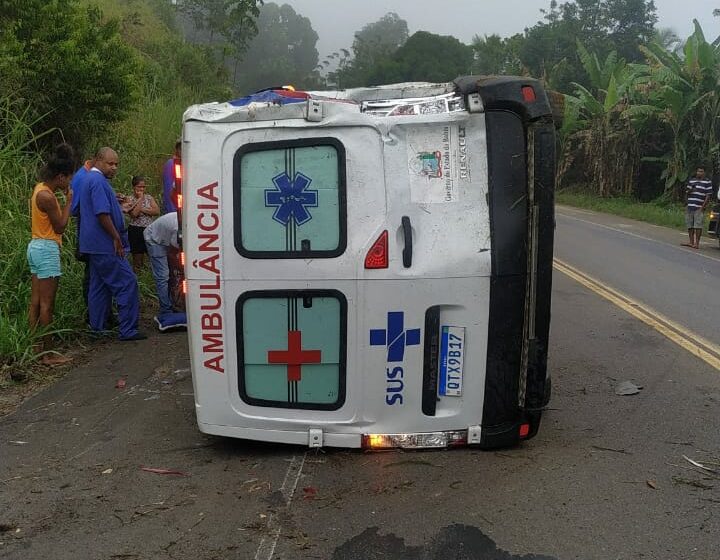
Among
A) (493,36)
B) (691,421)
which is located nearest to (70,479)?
(691,421)

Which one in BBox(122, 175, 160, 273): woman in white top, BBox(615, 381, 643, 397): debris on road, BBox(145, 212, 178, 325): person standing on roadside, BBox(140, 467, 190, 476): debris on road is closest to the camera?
BBox(140, 467, 190, 476): debris on road

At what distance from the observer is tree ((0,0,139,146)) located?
957 centimetres

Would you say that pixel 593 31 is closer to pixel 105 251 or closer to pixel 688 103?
pixel 688 103

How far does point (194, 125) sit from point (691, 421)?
12.6 ft

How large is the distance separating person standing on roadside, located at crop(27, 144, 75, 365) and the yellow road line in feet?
19.1

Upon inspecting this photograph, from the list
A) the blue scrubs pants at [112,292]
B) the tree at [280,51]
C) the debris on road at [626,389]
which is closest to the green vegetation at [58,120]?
the blue scrubs pants at [112,292]

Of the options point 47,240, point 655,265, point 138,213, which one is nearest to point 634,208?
point 655,265

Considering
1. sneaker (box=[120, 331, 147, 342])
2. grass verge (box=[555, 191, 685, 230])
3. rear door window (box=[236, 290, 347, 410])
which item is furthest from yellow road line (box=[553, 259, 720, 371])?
grass verge (box=[555, 191, 685, 230])

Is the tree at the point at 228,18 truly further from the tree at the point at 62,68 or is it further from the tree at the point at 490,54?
the tree at the point at 490,54

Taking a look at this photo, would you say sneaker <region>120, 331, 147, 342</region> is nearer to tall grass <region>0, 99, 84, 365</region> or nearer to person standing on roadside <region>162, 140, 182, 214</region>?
tall grass <region>0, 99, 84, 365</region>

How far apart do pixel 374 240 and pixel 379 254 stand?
0.08 m

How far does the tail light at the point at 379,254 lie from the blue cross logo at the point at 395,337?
0.94ft

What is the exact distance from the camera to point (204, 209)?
4098 mm

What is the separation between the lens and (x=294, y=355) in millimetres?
4195
